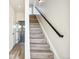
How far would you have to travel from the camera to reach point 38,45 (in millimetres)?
4297

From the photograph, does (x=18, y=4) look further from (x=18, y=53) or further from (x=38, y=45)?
(x=38, y=45)

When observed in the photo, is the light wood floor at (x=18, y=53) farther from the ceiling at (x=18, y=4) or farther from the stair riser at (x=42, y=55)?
the ceiling at (x=18, y=4)

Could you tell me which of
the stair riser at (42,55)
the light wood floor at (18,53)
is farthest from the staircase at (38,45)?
the light wood floor at (18,53)

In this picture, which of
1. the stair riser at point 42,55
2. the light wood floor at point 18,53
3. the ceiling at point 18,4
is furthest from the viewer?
the ceiling at point 18,4

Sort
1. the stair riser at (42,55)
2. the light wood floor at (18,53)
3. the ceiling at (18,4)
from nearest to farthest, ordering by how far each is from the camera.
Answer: the stair riser at (42,55), the light wood floor at (18,53), the ceiling at (18,4)

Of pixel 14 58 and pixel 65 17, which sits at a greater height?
pixel 65 17

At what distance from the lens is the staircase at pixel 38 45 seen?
12.1 feet

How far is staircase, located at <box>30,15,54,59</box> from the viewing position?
368cm
